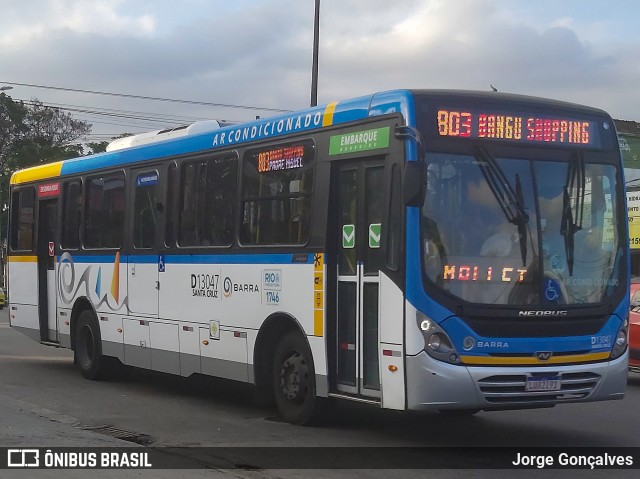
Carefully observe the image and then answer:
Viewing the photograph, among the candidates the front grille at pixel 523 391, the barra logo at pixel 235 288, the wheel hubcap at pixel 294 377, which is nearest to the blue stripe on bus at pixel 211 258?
the barra logo at pixel 235 288

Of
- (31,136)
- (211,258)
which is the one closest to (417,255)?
(211,258)

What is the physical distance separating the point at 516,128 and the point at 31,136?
55.7 meters

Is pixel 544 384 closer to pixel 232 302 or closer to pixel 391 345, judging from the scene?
pixel 391 345

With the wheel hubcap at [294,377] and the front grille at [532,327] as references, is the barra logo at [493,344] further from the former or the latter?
the wheel hubcap at [294,377]

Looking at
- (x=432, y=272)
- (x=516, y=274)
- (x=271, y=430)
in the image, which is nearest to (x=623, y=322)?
(x=516, y=274)

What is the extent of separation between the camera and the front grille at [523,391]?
902 cm

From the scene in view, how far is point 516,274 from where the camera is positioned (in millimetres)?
9250

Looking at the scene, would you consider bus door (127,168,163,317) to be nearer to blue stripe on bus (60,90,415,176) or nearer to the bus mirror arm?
blue stripe on bus (60,90,415,176)

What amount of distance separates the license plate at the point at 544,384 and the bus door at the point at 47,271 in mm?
9516

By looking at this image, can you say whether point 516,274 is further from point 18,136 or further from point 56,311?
point 18,136

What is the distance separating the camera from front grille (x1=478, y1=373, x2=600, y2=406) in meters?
9.02

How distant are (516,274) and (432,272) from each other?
0.80 meters

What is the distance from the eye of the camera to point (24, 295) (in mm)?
17281

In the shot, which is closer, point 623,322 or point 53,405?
point 623,322
